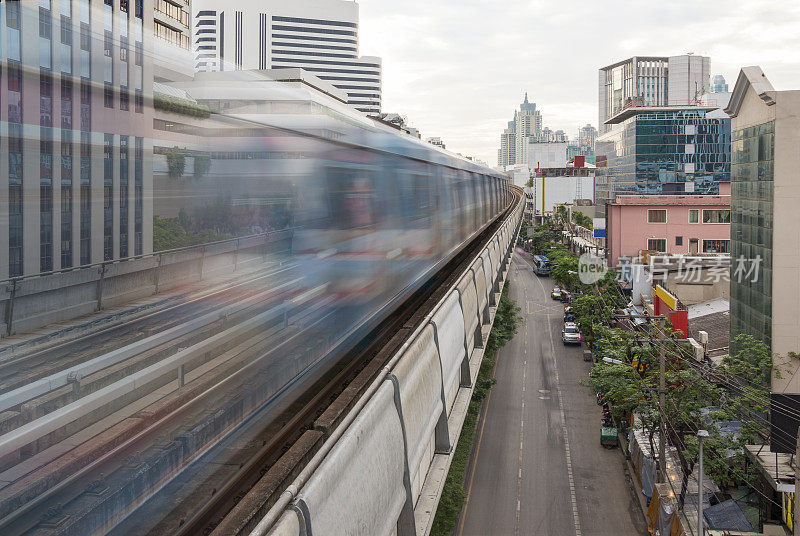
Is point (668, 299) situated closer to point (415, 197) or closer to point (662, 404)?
point (662, 404)

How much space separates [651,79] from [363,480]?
6702 inches

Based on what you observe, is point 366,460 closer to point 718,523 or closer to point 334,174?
point 334,174

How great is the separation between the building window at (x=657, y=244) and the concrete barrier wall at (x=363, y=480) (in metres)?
36.8

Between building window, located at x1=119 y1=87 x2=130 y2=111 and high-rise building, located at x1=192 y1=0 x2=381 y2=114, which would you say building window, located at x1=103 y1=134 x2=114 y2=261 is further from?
high-rise building, located at x1=192 y1=0 x2=381 y2=114

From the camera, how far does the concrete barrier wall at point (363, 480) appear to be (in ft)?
9.59

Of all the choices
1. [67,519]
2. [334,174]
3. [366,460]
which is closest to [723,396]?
[334,174]

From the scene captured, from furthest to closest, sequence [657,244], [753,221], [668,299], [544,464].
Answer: [657,244] → [668,299] → [544,464] → [753,221]

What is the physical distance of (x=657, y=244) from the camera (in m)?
38.5

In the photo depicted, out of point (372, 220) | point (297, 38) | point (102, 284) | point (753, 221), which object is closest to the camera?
point (102, 284)

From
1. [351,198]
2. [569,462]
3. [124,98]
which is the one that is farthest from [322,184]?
[569,462]

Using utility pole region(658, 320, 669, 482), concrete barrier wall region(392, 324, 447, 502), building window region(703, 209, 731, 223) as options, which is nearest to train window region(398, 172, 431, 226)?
concrete barrier wall region(392, 324, 447, 502)

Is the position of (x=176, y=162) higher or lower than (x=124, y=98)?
lower

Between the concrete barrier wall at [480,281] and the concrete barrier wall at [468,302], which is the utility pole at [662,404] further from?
the concrete barrier wall at [468,302]

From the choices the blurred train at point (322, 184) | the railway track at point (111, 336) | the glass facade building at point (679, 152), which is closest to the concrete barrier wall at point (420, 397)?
the blurred train at point (322, 184)
